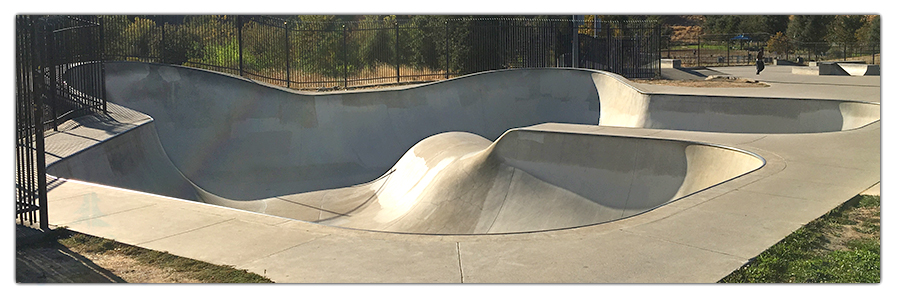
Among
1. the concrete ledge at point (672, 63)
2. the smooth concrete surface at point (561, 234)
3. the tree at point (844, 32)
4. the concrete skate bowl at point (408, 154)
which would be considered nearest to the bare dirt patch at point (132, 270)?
the smooth concrete surface at point (561, 234)

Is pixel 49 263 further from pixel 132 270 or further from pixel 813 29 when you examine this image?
pixel 813 29

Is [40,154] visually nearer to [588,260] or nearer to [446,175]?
[588,260]

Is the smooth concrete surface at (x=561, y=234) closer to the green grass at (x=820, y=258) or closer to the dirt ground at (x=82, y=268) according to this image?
the green grass at (x=820, y=258)

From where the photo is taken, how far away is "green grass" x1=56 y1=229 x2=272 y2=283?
15.4ft

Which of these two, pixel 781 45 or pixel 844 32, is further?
pixel 781 45

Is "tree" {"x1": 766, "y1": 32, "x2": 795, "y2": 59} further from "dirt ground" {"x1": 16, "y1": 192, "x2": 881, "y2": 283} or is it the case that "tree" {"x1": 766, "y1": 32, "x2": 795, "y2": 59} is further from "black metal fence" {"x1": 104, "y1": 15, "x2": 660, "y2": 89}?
"dirt ground" {"x1": 16, "y1": 192, "x2": 881, "y2": 283}

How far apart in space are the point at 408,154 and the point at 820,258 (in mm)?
11915

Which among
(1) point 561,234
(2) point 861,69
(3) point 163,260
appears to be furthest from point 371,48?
(3) point 163,260

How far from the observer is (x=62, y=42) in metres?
15.2

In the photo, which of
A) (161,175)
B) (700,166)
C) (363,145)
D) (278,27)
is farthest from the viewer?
(278,27)

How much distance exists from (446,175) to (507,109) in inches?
333

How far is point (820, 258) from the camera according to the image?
508 centimetres

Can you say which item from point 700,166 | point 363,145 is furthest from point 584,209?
point 363,145

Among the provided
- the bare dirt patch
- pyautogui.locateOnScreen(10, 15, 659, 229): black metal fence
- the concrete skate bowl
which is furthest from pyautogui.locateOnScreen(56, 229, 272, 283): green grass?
pyautogui.locateOnScreen(10, 15, 659, 229): black metal fence
